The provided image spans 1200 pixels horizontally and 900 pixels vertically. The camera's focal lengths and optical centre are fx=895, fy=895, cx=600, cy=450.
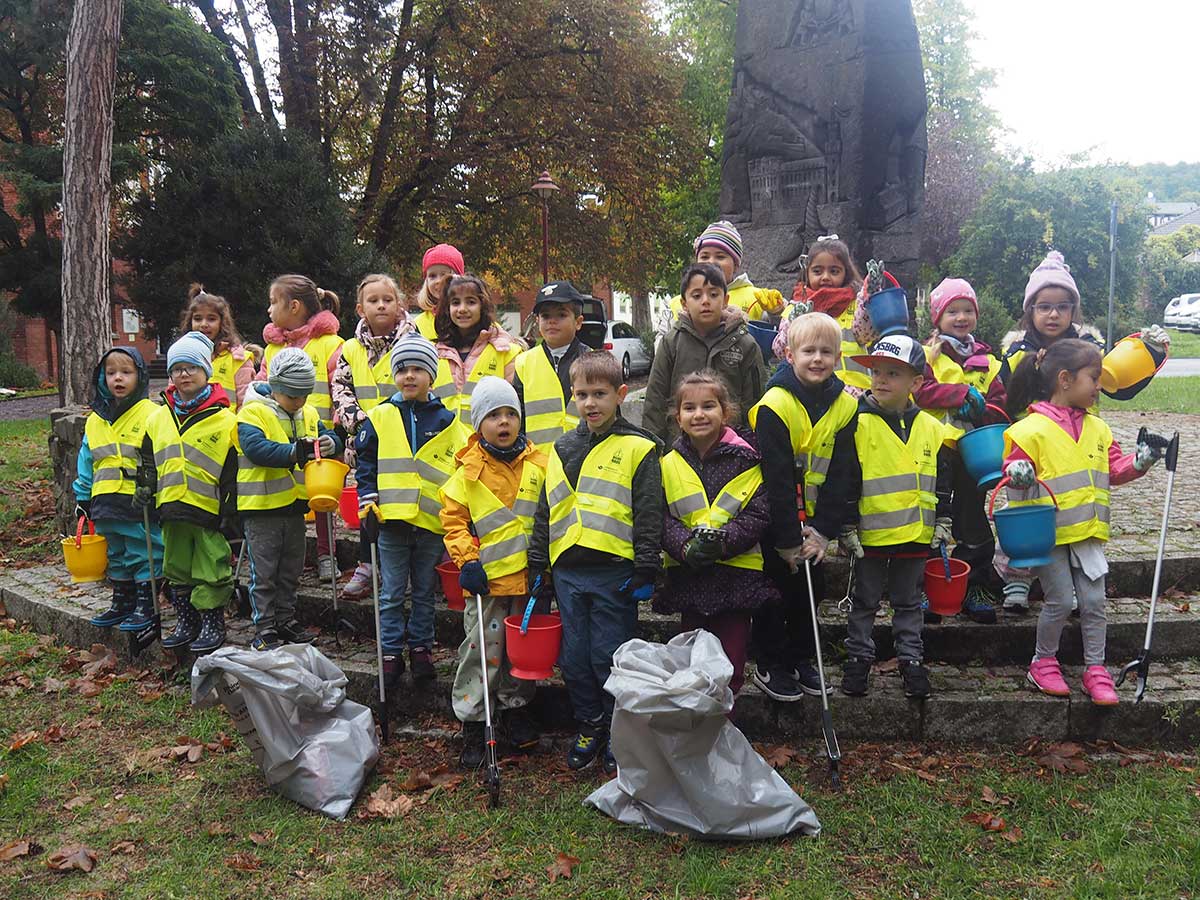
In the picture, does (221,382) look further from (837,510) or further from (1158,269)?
(1158,269)

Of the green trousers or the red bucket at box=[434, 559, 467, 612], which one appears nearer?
the red bucket at box=[434, 559, 467, 612]

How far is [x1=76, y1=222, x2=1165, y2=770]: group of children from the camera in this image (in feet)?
12.5

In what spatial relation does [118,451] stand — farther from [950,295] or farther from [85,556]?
[950,295]

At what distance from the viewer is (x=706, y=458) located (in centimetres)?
389

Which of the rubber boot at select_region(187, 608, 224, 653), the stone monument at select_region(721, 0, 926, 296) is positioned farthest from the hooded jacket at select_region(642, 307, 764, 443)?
the stone monument at select_region(721, 0, 926, 296)

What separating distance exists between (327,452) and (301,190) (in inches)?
333

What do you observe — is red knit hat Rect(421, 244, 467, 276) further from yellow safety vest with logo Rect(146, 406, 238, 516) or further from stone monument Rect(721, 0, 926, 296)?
stone monument Rect(721, 0, 926, 296)

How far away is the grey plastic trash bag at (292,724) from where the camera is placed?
142 inches

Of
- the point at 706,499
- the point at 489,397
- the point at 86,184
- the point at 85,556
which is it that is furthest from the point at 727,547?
the point at 86,184

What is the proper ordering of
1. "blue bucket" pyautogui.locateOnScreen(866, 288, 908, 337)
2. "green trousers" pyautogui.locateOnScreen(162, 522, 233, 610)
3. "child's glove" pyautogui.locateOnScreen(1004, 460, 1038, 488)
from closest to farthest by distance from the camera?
"child's glove" pyautogui.locateOnScreen(1004, 460, 1038, 488) → "blue bucket" pyautogui.locateOnScreen(866, 288, 908, 337) → "green trousers" pyautogui.locateOnScreen(162, 522, 233, 610)

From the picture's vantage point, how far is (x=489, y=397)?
397cm

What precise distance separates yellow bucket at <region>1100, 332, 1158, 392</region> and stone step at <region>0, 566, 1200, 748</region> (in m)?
1.38

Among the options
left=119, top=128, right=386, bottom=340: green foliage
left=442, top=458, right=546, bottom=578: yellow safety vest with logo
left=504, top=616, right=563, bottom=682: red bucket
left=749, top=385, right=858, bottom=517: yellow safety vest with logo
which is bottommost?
left=504, top=616, right=563, bottom=682: red bucket

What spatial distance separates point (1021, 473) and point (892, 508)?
0.56 m
